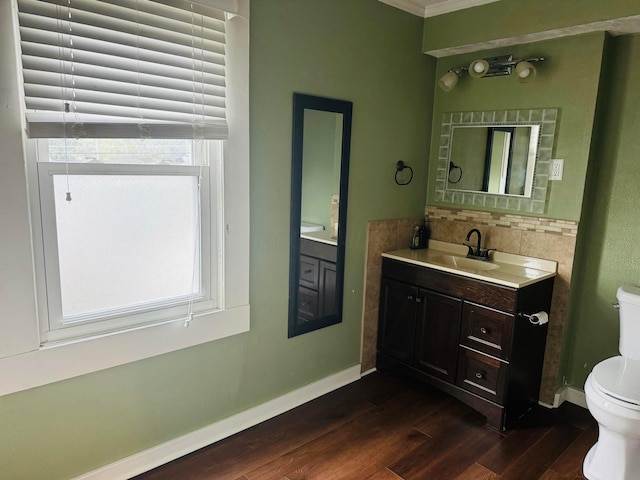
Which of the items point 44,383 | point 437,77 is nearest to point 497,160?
point 437,77

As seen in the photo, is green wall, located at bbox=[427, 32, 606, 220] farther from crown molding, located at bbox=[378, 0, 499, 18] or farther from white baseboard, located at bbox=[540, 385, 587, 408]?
white baseboard, located at bbox=[540, 385, 587, 408]

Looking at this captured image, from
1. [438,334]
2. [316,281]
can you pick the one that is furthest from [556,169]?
[316,281]

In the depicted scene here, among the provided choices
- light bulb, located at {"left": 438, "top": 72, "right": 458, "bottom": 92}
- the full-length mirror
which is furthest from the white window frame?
light bulb, located at {"left": 438, "top": 72, "right": 458, "bottom": 92}

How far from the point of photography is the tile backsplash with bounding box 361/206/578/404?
2.62 m

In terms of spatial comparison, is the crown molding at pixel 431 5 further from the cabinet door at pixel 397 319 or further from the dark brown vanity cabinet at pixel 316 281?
the cabinet door at pixel 397 319

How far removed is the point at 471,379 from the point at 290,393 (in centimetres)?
105

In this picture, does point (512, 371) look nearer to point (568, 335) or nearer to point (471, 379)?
point (471, 379)

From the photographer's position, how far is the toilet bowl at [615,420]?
76.0 inches

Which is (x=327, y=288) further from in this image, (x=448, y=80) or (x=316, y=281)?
(x=448, y=80)

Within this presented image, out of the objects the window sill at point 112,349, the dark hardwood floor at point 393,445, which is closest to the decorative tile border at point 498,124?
the dark hardwood floor at point 393,445

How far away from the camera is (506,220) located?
2855 mm

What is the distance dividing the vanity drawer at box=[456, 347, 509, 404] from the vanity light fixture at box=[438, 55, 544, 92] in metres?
1.63

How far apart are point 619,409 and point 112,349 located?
2186 millimetres

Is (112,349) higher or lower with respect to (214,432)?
higher
